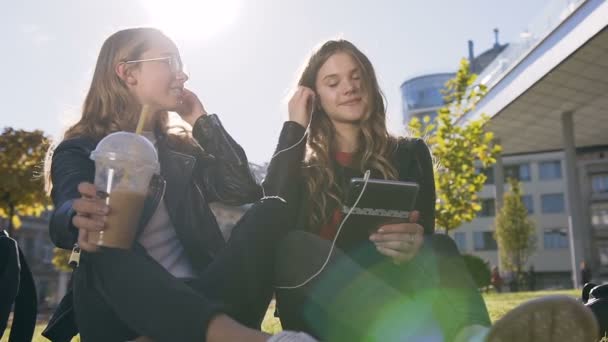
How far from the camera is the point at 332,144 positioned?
10.8 ft

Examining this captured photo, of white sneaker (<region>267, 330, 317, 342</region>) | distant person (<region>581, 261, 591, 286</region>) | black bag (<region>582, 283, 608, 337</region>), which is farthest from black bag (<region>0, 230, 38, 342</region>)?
Answer: distant person (<region>581, 261, 591, 286</region>)

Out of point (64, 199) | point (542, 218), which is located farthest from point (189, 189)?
point (542, 218)

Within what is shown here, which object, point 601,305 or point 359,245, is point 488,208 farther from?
point 359,245

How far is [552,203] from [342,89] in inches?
2094

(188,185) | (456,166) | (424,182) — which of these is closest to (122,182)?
(188,185)

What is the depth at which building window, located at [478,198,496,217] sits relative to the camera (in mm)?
52469

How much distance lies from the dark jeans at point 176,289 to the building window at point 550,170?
53.9 m

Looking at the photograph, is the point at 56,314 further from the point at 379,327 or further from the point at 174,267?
the point at 379,327

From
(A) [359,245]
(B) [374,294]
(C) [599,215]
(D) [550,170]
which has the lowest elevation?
(C) [599,215]

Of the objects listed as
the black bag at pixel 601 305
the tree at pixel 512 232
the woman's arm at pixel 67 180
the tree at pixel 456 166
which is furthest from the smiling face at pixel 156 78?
the tree at pixel 512 232

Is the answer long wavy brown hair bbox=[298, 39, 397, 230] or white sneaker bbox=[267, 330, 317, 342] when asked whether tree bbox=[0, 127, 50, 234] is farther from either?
white sneaker bbox=[267, 330, 317, 342]

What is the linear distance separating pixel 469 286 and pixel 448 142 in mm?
12126

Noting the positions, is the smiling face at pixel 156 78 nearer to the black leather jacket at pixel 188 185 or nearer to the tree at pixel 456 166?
the black leather jacket at pixel 188 185

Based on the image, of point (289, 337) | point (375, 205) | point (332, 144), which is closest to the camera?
point (289, 337)
